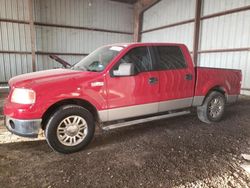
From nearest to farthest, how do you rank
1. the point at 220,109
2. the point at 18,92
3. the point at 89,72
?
the point at 18,92 → the point at 89,72 → the point at 220,109

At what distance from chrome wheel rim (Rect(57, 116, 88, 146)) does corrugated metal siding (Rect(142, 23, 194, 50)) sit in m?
8.68

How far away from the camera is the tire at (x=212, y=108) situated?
445cm

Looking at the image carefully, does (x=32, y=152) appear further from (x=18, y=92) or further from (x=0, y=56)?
(x=0, y=56)

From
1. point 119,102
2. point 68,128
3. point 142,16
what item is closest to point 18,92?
point 68,128

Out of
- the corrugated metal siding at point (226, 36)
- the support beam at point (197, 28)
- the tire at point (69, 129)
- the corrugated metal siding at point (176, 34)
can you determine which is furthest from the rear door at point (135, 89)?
the corrugated metal siding at point (176, 34)

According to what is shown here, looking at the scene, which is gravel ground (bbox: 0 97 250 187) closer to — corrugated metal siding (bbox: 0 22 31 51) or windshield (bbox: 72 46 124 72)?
windshield (bbox: 72 46 124 72)

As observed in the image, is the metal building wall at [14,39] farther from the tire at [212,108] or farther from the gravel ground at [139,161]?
the tire at [212,108]

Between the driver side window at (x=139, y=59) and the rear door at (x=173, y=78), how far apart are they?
16 cm

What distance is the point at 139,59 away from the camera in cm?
359

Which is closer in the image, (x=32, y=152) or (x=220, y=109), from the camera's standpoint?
(x=32, y=152)

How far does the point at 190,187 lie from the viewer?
2293mm

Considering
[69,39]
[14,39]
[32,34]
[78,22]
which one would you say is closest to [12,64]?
[14,39]

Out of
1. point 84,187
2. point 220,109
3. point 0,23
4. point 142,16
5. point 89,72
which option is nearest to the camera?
point 84,187

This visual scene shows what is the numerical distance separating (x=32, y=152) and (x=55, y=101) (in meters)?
0.97
